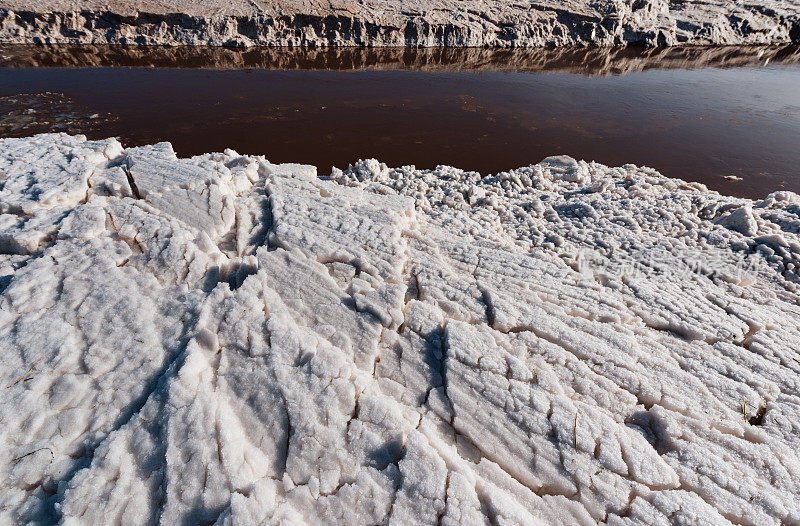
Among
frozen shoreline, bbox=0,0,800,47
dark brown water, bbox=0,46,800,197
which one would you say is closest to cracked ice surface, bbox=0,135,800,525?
dark brown water, bbox=0,46,800,197

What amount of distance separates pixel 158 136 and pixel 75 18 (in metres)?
11.0

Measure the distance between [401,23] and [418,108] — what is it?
8563mm

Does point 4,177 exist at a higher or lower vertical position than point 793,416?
higher

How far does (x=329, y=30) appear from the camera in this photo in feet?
51.0

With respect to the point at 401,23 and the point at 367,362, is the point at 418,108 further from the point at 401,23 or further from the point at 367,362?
the point at 367,362

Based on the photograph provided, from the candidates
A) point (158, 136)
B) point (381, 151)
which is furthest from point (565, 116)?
point (158, 136)

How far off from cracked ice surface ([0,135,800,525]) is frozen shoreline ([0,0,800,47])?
1370 cm

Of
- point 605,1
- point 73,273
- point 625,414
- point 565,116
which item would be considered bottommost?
point 625,414

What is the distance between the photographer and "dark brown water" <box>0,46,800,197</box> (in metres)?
7.94

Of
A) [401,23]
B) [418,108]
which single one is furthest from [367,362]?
[401,23]

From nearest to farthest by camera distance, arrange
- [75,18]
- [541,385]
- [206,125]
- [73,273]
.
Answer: [541,385] → [73,273] → [206,125] → [75,18]

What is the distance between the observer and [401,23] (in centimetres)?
1614

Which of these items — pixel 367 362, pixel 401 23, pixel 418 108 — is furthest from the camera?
pixel 401 23

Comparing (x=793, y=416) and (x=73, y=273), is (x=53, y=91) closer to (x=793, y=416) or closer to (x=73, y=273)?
(x=73, y=273)
